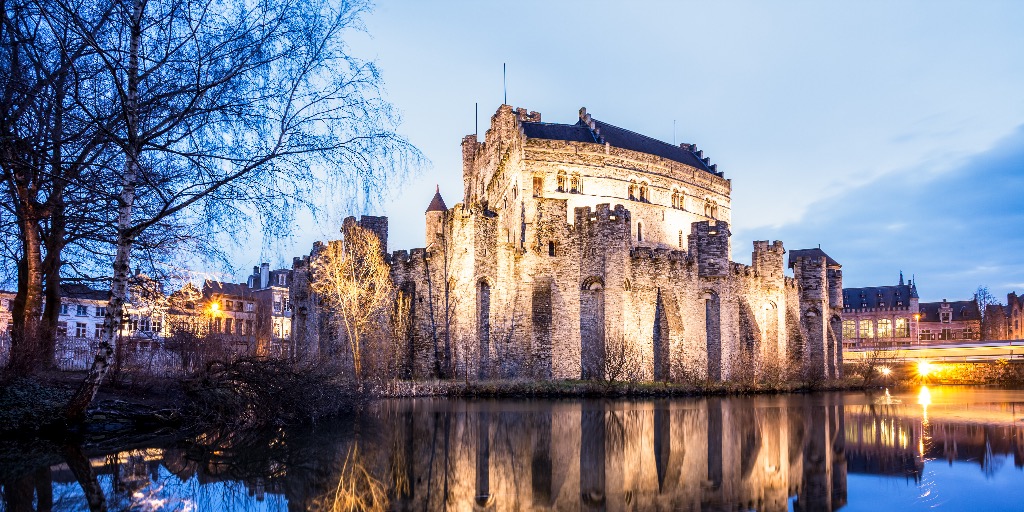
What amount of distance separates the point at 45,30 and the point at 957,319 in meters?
107

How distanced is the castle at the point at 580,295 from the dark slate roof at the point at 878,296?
54.7 m

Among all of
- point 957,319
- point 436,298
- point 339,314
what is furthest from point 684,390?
point 957,319

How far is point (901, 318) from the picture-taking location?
9219 cm

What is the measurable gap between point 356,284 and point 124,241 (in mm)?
18281

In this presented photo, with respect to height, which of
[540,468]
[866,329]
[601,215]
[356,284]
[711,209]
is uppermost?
[711,209]

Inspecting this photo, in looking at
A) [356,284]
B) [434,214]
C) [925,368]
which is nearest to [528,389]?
[356,284]

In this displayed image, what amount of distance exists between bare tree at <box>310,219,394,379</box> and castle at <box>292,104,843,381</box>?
74.0 inches

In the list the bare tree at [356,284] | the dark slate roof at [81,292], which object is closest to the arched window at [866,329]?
the bare tree at [356,284]

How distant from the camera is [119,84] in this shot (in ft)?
34.7

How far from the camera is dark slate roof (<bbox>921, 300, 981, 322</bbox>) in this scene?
94.1 m

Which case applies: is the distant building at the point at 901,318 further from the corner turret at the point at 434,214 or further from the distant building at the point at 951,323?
the corner turret at the point at 434,214

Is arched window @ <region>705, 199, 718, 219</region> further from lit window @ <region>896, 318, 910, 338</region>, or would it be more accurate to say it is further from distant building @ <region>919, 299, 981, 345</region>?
distant building @ <region>919, 299, 981, 345</region>

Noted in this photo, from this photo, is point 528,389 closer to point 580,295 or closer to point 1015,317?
point 580,295

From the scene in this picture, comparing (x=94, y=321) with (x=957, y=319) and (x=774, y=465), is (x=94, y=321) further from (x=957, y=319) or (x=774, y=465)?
(x=957, y=319)
